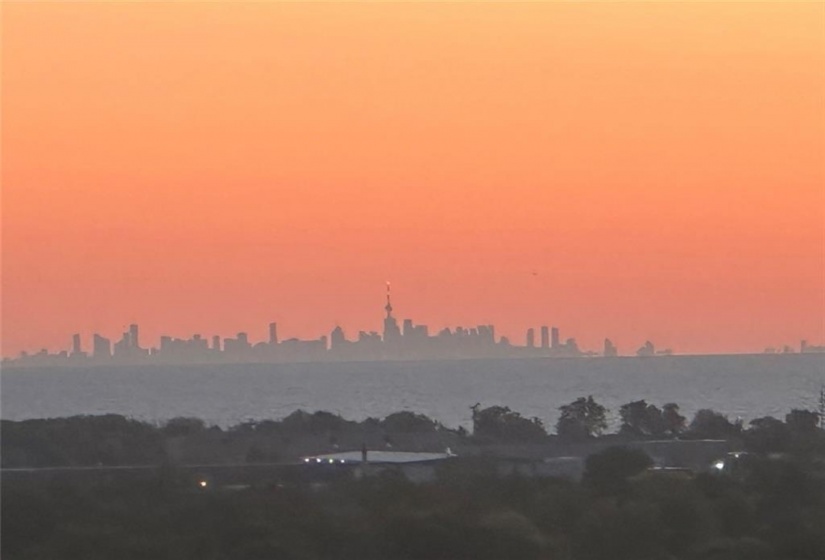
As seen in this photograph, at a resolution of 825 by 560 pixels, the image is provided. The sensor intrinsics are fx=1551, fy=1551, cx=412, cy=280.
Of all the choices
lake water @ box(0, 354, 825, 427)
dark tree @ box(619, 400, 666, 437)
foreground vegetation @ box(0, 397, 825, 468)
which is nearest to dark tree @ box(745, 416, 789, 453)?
foreground vegetation @ box(0, 397, 825, 468)

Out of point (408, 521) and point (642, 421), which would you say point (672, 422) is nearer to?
point (642, 421)

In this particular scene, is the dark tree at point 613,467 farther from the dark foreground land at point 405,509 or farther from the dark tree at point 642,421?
the dark tree at point 642,421

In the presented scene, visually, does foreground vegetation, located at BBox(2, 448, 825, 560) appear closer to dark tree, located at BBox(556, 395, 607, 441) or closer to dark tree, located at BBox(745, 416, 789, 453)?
dark tree, located at BBox(745, 416, 789, 453)

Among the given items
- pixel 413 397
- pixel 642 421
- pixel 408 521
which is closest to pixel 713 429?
pixel 642 421

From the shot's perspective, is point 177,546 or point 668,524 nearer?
point 177,546

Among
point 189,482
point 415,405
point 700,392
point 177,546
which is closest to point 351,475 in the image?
point 189,482

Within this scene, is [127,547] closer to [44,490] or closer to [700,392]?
[44,490]
